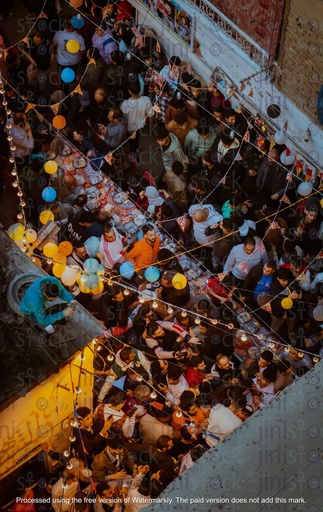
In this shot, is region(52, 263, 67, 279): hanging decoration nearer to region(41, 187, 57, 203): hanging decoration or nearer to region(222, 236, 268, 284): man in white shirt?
region(41, 187, 57, 203): hanging decoration

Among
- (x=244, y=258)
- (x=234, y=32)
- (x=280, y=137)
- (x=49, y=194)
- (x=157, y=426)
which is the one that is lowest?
(x=157, y=426)

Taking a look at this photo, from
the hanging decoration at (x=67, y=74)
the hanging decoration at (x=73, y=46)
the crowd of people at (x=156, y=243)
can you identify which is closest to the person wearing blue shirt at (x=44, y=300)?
the crowd of people at (x=156, y=243)

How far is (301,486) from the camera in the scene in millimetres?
5391

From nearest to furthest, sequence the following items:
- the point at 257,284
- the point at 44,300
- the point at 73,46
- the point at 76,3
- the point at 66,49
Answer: the point at 44,300 → the point at 257,284 → the point at 73,46 → the point at 66,49 → the point at 76,3

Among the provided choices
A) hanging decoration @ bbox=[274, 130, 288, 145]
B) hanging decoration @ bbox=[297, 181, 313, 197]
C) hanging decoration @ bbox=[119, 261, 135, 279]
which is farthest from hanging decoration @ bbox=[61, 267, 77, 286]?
hanging decoration @ bbox=[274, 130, 288, 145]

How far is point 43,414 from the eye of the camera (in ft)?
28.4

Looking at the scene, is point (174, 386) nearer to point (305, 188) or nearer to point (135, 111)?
point (305, 188)

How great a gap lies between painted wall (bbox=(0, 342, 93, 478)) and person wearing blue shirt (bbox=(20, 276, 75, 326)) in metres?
0.47

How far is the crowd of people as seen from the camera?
28.5 ft

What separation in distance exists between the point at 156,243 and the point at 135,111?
1857 millimetres

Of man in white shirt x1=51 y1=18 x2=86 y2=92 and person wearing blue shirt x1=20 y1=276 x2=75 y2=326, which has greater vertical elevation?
man in white shirt x1=51 y1=18 x2=86 y2=92

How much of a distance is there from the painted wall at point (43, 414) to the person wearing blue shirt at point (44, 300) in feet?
1.54

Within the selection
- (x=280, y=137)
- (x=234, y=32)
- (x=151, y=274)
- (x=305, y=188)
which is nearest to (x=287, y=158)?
(x=280, y=137)

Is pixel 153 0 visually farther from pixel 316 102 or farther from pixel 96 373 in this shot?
pixel 96 373
